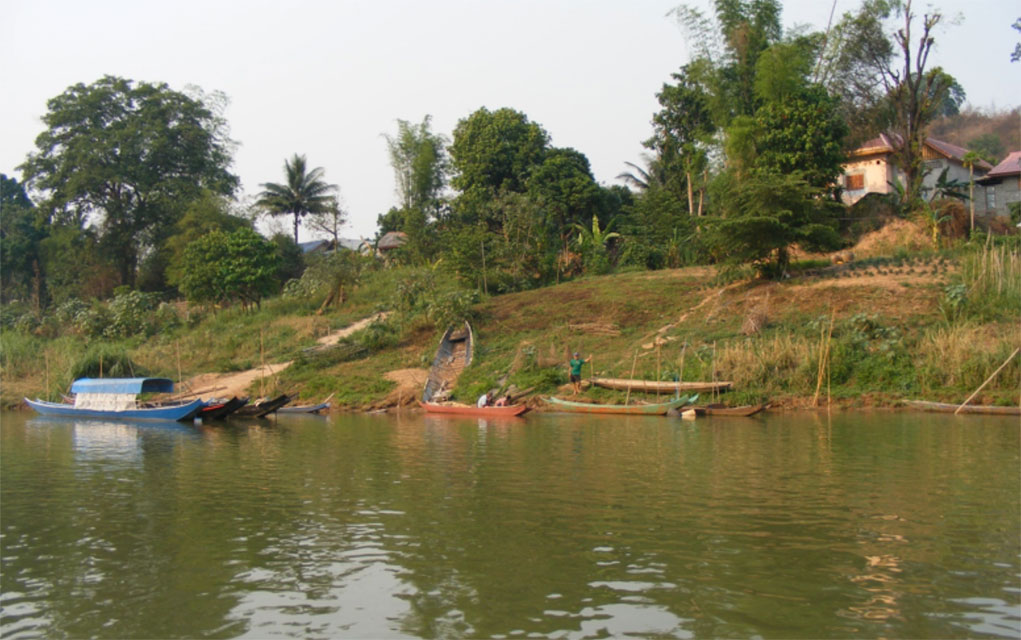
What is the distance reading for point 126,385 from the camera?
25.8 m

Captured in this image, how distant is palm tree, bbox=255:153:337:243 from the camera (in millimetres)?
51156

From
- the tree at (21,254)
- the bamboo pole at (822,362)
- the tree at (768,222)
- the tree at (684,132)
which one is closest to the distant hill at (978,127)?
the tree at (684,132)

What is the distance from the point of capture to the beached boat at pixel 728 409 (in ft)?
68.6

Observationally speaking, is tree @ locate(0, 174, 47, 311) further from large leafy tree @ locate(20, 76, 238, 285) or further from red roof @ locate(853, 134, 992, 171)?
red roof @ locate(853, 134, 992, 171)

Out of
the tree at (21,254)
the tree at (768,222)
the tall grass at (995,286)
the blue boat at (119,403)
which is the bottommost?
the blue boat at (119,403)

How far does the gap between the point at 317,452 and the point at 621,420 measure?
25.9ft

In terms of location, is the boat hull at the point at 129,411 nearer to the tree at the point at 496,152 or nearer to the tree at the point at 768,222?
the tree at the point at 768,222

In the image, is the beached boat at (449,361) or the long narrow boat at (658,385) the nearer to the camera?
the long narrow boat at (658,385)

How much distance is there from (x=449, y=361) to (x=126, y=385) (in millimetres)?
9735

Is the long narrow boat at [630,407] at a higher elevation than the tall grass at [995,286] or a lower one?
lower

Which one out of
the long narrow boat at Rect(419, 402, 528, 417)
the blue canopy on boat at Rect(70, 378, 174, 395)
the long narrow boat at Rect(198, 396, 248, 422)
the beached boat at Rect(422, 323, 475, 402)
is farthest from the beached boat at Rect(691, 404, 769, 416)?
the blue canopy on boat at Rect(70, 378, 174, 395)

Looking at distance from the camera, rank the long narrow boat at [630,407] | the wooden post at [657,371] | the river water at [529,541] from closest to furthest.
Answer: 1. the river water at [529,541]
2. the long narrow boat at [630,407]
3. the wooden post at [657,371]

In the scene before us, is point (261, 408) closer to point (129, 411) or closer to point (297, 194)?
point (129, 411)

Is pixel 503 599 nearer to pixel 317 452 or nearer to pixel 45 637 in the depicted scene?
pixel 45 637
